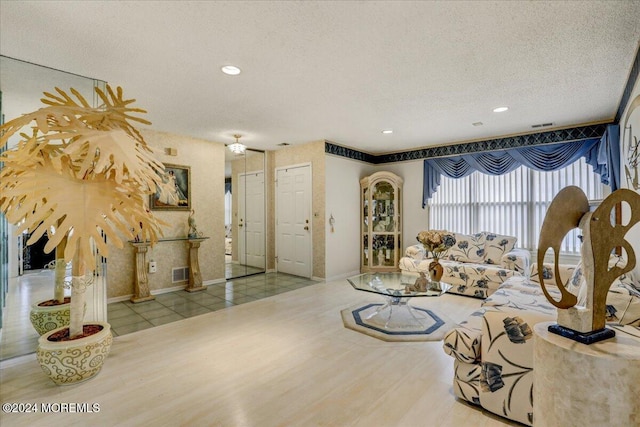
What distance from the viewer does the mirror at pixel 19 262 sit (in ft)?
7.87

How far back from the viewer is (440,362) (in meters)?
2.42

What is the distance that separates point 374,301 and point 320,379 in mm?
2003

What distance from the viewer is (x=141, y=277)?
13.7 feet

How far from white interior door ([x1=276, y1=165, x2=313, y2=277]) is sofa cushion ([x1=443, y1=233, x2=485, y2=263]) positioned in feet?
8.05

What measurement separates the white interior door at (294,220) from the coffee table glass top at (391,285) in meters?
1.97

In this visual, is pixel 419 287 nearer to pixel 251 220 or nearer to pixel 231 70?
pixel 231 70

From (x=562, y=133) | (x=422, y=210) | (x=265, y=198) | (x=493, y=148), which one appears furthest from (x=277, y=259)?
(x=562, y=133)

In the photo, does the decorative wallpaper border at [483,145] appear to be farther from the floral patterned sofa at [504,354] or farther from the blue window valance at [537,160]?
the floral patterned sofa at [504,354]

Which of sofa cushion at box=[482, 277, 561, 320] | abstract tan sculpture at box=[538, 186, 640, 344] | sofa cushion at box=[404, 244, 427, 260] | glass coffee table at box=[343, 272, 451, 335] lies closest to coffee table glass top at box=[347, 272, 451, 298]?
glass coffee table at box=[343, 272, 451, 335]

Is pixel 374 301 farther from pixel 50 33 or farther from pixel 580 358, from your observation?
pixel 50 33

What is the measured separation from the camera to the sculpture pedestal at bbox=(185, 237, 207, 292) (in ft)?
15.4

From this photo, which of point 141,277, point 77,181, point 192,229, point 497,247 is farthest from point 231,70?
point 497,247

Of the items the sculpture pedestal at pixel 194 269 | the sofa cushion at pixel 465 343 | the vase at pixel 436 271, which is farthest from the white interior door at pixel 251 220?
the sofa cushion at pixel 465 343

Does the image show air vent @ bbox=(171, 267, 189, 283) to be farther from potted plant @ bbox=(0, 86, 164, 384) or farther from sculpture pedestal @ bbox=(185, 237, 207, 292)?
potted plant @ bbox=(0, 86, 164, 384)
